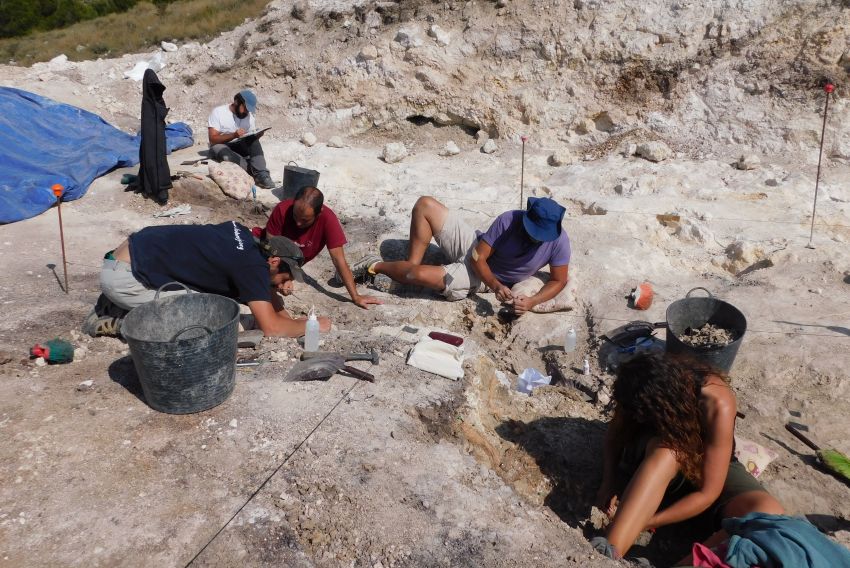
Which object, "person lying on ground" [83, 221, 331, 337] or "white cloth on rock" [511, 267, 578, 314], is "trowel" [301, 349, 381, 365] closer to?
"person lying on ground" [83, 221, 331, 337]

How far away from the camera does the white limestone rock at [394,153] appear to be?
940 cm

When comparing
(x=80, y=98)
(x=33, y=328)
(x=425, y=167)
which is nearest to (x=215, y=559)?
(x=33, y=328)

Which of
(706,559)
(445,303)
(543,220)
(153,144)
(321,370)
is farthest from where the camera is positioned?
(153,144)

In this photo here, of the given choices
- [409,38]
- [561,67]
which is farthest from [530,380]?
[409,38]

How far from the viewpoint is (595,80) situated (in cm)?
940

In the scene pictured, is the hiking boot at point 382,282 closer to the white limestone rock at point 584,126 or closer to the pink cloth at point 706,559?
the pink cloth at point 706,559

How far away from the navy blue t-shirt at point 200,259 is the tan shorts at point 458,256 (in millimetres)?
2044

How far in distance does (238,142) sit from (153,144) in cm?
124

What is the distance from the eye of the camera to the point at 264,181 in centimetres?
848

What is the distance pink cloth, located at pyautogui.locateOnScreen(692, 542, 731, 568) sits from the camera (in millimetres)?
2582

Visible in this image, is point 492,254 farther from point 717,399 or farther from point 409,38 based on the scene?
point 409,38

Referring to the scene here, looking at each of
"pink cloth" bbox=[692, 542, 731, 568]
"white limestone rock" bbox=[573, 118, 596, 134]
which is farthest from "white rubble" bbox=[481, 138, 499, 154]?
"pink cloth" bbox=[692, 542, 731, 568]

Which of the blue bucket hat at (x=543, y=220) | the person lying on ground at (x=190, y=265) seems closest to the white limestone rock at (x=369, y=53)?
the blue bucket hat at (x=543, y=220)

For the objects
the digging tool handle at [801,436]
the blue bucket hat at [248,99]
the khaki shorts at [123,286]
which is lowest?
the digging tool handle at [801,436]
